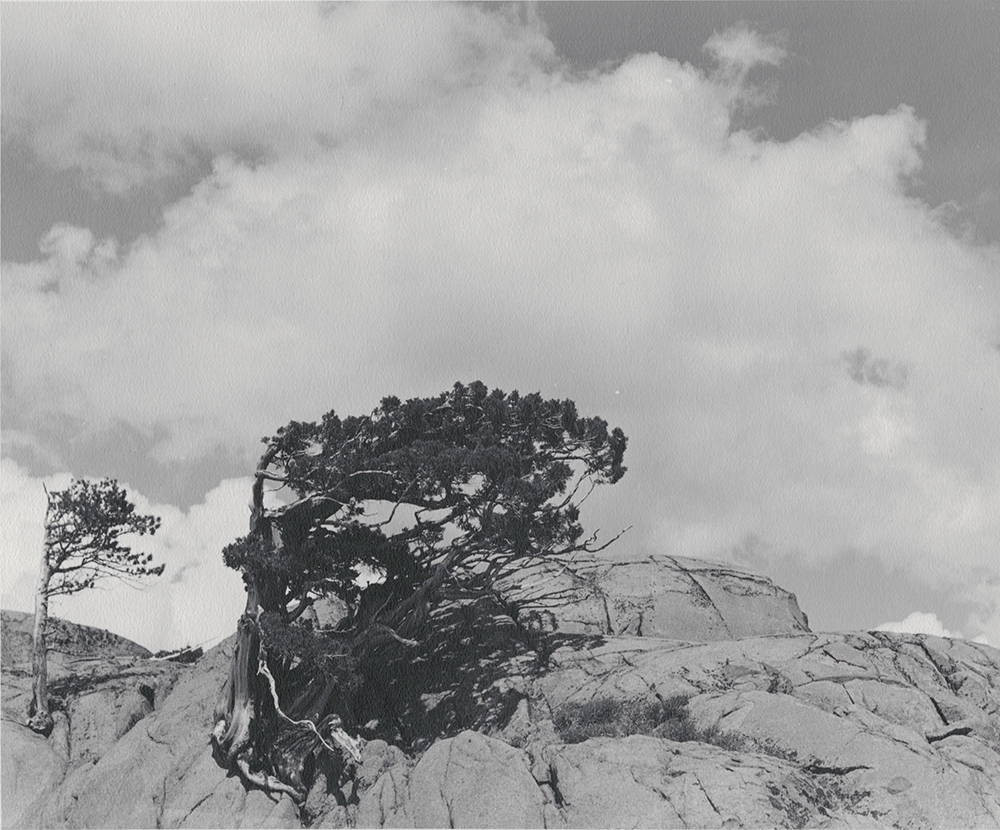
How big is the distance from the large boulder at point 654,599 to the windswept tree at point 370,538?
3.97 meters

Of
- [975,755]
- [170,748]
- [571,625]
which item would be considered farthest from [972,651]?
[170,748]

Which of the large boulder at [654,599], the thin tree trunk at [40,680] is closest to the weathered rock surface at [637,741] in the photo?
the large boulder at [654,599]

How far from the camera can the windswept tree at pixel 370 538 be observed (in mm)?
31188

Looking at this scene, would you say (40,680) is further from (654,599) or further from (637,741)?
(637,741)

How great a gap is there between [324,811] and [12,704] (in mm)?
18881

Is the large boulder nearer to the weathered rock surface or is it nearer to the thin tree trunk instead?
the weathered rock surface

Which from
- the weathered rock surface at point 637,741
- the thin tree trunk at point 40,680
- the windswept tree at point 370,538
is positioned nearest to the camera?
the weathered rock surface at point 637,741

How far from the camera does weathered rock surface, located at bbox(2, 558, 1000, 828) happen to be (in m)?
22.5

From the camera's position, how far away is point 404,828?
2503cm

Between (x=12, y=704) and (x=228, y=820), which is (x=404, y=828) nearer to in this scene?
(x=228, y=820)

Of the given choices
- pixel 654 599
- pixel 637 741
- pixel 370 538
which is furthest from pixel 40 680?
pixel 637 741

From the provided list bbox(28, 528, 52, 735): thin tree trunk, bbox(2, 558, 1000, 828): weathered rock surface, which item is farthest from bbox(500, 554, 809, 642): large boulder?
bbox(28, 528, 52, 735): thin tree trunk

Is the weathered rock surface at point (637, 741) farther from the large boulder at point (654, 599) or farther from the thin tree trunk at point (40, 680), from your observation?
the thin tree trunk at point (40, 680)

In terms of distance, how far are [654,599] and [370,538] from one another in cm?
1164
